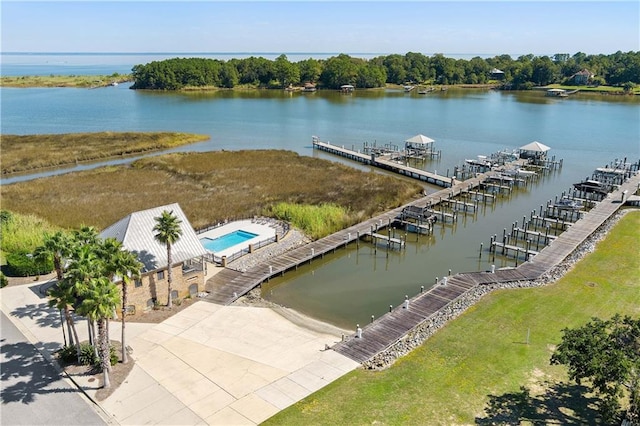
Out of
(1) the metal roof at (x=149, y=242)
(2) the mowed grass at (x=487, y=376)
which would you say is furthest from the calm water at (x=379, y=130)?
(1) the metal roof at (x=149, y=242)

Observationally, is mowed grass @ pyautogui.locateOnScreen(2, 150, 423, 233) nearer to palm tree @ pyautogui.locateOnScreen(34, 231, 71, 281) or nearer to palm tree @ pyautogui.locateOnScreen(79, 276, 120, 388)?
palm tree @ pyautogui.locateOnScreen(34, 231, 71, 281)

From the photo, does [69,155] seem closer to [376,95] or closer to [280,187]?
[280,187]

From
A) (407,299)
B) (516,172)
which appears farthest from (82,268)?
(516,172)

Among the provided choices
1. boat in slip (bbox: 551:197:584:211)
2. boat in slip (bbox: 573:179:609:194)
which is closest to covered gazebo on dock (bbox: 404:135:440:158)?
boat in slip (bbox: 573:179:609:194)

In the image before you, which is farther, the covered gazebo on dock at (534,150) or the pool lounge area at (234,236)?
the covered gazebo on dock at (534,150)

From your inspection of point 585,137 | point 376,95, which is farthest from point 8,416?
point 376,95

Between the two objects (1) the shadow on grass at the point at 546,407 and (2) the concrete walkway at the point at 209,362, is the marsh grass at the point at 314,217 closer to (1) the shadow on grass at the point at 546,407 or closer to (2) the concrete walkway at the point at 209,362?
(2) the concrete walkway at the point at 209,362
